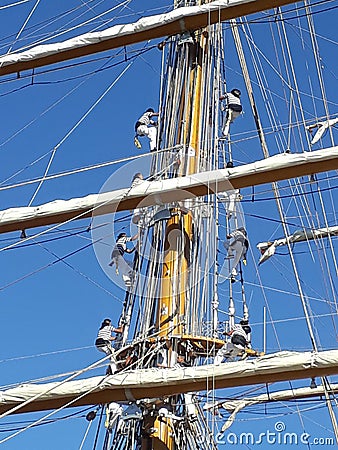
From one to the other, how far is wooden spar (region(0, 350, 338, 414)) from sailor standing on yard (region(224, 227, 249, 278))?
5.54 ft

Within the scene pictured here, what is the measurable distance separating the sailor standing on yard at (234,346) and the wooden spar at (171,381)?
1.39ft

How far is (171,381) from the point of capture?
25.2ft

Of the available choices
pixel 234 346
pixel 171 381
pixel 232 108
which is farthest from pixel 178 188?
pixel 232 108

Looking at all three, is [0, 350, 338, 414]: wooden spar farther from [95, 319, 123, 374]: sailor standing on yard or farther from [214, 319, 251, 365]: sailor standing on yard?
[95, 319, 123, 374]: sailor standing on yard

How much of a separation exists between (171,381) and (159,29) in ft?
14.8

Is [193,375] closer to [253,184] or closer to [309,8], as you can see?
[253,184]

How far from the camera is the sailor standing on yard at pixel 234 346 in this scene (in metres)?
8.26

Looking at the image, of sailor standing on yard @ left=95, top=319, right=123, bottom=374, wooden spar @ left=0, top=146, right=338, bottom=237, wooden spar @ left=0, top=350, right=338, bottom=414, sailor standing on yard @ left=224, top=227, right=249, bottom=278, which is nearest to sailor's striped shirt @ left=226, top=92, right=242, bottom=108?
sailor standing on yard @ left=224, top=227, right=249, bottom=278

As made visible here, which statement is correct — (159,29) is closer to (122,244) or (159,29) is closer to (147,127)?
(147,127)

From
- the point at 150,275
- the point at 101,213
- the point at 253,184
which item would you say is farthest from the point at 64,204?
the point at 253,184

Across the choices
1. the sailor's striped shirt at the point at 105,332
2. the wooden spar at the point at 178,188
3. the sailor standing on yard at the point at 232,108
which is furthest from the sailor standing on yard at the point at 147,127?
the sailor's striped shirt at the point at 105,332

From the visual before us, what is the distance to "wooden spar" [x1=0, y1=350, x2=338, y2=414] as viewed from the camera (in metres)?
7.56

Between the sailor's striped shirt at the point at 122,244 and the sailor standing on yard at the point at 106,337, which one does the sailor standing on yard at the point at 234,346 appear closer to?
the sailor standing on yard at the point at 106,337

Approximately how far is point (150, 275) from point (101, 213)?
80cm
